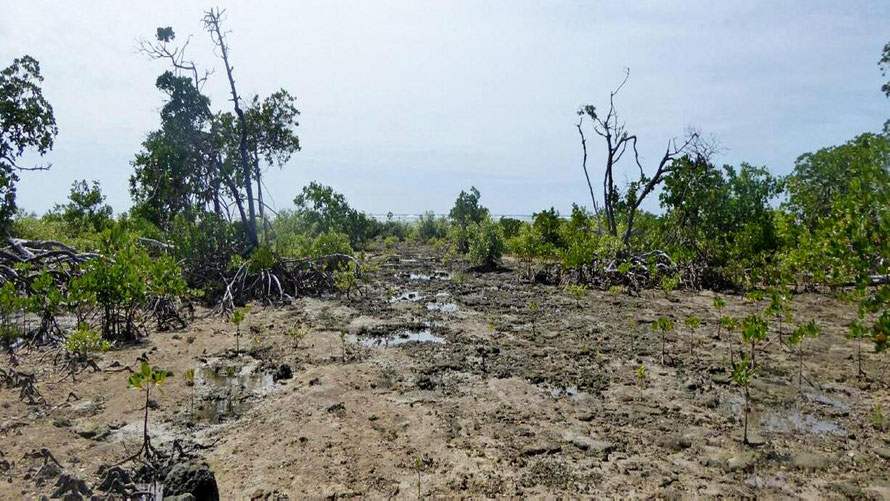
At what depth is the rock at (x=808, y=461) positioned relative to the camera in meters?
4.48

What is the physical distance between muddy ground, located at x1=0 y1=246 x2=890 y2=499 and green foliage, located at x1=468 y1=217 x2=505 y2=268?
11.1m

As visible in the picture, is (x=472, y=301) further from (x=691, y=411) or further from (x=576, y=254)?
(x=691, y=411)

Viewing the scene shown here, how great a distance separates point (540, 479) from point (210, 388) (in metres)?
4.42

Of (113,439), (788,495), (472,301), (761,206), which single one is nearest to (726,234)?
(761,206)

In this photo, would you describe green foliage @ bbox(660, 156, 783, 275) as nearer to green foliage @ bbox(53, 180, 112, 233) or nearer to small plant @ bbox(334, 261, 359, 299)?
small plant @ bbox(334, 261, 359, 299)

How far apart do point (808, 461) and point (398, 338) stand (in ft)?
20.8

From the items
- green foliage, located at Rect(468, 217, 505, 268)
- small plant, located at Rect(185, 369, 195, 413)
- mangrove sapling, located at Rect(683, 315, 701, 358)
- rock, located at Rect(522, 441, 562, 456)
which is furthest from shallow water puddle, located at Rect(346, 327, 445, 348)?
green foliage, located at Rect(468, 217, 505, 268)

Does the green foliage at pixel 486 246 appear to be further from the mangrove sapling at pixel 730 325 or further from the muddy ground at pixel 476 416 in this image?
the mangrove sapling at pixel 730 325

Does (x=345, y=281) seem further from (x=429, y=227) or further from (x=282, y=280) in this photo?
(x=429, y=227)

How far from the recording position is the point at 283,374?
7.15 meters

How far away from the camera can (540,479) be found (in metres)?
4.34

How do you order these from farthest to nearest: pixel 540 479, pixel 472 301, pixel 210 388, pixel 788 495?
pixel 472 301
pixel 210 388
pixel 540 479
pixel 788 495

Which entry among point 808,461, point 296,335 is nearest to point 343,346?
point 296,335

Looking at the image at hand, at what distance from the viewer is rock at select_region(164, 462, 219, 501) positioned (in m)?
3.82
